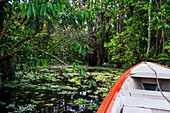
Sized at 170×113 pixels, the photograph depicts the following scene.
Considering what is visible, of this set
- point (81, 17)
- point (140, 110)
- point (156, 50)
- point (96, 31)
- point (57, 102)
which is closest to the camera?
point (140, 110)

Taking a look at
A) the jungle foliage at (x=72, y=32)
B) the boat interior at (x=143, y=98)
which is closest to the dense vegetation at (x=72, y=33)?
the jungle foliage at (x=72, y=32)

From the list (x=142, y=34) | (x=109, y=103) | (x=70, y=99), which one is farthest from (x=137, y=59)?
(x=109, y=103)

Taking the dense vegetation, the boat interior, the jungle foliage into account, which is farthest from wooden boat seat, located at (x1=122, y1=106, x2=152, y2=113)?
the jungle foliage

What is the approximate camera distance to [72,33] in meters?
7.57

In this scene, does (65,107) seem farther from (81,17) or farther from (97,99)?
(81,17)

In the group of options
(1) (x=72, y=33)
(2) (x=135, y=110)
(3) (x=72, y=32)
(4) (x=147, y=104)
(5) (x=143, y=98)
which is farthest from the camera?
(1) (x=72, y=33)

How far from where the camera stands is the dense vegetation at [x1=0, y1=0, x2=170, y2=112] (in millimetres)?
1466

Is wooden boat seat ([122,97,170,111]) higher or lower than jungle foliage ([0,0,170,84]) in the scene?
lower

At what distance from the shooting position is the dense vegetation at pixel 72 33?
1466mm

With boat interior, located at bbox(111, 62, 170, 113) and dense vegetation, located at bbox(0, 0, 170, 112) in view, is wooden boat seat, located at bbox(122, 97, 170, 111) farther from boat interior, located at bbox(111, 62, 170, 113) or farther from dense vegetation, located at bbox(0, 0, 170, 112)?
dense vegetation, located at bbox(0, 0, 170, 112)

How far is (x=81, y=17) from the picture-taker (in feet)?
5.27

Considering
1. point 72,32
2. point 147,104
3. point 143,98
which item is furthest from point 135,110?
point 72,32

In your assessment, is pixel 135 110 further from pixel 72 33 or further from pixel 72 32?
pixel 72 33

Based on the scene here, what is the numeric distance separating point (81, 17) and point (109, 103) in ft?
3.80
